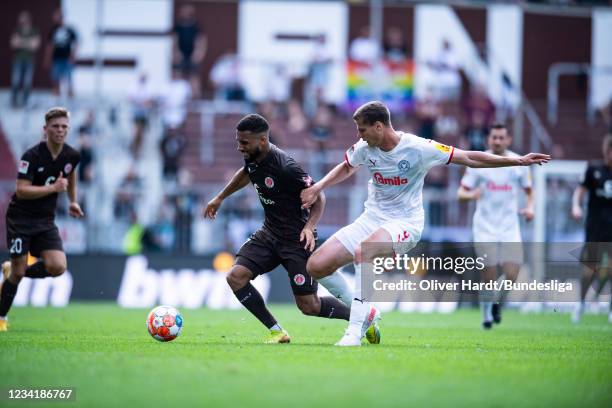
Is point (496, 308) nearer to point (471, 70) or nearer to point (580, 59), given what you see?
point (471, 70)

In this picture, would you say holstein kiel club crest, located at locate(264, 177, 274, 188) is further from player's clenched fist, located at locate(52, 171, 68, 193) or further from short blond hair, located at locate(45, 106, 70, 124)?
short blond hair, located at locate(45, 106, 70, 124)

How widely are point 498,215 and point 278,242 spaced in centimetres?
522

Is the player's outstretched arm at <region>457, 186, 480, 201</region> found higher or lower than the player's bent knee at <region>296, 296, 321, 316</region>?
higher

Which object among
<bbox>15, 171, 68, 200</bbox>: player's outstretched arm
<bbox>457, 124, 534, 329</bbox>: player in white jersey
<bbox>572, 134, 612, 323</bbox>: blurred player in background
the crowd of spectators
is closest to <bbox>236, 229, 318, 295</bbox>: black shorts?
<bbox>15, 171, 68, 200</bbox>: player's outstretched arm

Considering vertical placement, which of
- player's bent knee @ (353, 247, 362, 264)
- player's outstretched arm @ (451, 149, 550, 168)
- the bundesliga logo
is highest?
player's outstretched arm @ (451, 149, 550, 168)

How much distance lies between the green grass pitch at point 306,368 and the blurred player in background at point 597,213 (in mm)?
3548

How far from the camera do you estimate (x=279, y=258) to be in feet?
35.8

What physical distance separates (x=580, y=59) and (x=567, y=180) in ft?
39.6

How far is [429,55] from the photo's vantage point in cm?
3231

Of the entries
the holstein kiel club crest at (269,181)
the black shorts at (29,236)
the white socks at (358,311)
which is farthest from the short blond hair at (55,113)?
the white socks at (358,311)

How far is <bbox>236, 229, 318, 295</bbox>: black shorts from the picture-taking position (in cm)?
1076

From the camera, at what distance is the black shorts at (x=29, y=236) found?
12.4 m

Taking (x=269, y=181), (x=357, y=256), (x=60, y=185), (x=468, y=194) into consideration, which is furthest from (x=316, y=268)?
(x=468, y=194)

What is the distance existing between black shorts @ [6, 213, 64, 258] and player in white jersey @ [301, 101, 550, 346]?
4.06m
